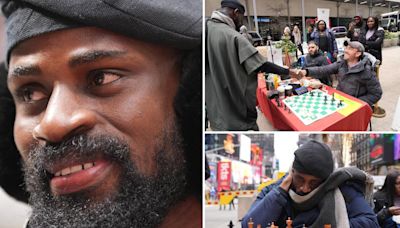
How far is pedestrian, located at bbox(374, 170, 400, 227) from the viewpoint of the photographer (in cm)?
130

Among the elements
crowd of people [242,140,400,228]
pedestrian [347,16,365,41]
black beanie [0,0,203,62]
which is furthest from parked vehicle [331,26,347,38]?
black beanie [0,0,203,62]

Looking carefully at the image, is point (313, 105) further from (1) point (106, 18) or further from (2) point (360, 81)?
(1) point (106, 18)

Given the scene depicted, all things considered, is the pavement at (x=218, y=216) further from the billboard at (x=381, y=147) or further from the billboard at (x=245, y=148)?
the billboard at (x=381, y=147)

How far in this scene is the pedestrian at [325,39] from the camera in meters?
1.48

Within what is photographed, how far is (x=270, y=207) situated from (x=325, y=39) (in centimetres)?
96

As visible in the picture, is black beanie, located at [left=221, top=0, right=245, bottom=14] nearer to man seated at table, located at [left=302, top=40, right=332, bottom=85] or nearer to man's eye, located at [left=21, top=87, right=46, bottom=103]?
man seated at table, located at [left=302, top=40, right=332, bottom=85]

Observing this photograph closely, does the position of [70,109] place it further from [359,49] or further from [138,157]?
[359,49]

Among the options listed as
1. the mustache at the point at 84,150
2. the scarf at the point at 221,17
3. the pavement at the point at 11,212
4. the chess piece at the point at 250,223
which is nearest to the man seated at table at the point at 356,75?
the scarf at the point at 221,17

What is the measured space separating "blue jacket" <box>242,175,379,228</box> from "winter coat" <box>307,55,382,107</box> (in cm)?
58

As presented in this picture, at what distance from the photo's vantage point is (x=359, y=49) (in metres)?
1.66

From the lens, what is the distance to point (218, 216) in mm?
1283

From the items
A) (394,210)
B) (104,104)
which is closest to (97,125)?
(104,104)

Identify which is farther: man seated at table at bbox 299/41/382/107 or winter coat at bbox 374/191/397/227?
man seated at table at bbox 299/41/382/107

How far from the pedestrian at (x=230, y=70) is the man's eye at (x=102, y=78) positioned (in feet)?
1.22
